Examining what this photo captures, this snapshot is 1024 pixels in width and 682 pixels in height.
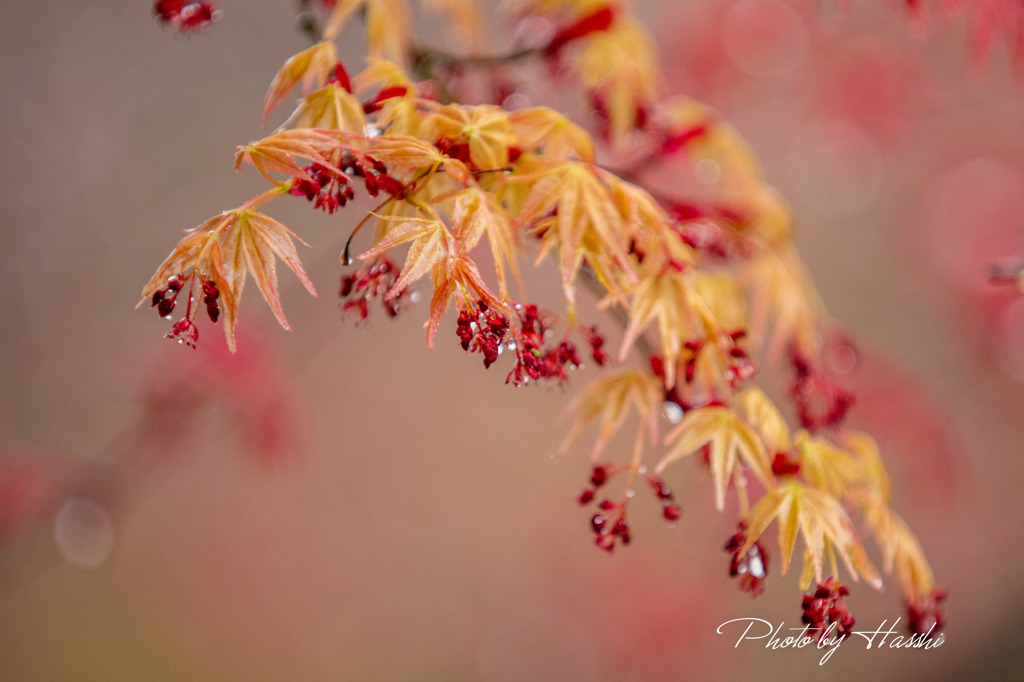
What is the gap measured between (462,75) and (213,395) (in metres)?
1.30

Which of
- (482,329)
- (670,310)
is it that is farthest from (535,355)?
(670,310)

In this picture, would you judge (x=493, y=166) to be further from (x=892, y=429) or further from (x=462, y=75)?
(x=892, y=429)

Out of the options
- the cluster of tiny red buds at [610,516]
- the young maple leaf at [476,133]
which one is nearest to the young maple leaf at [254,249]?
the young maple leaf at [476,133]

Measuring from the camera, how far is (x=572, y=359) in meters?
0.75

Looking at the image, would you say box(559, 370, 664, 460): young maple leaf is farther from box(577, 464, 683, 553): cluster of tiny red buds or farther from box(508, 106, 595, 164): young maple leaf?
box(508, 106, 595, 164): young maple leaf

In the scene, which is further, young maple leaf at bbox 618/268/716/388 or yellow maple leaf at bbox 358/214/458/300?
young maple leaf at bbox 618/268/716/388

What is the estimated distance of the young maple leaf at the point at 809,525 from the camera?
28.3 inches

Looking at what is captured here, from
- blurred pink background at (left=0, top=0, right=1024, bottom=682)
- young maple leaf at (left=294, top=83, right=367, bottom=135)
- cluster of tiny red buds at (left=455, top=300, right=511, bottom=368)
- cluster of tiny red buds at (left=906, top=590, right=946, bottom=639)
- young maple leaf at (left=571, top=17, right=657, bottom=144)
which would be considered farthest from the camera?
blurred pink background at (left=0, top=0, right=1024, bottom=682)

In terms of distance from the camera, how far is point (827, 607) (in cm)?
72

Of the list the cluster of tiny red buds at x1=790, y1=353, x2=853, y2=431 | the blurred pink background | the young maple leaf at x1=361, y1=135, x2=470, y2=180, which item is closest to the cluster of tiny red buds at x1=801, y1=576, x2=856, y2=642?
the cluster of tiny red buds at x1=790, y1=353, x2=853, y2=431

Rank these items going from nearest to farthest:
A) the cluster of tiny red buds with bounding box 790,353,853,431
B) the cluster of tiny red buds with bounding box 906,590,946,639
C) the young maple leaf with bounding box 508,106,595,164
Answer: the young maple leaf with bounding box 508,106,595,164 < the cluster of tiny red buds with bounding box 906,590,946,639 < the cluster of tiny red buds with bounding box 790,353,853,431

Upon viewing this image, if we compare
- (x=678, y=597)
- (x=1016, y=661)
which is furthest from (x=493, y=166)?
(x=1016, y=661)

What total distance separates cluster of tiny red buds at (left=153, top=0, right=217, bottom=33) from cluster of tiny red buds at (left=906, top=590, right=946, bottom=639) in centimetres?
132

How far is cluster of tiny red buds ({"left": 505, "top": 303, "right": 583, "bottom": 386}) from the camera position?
0.63 meters
